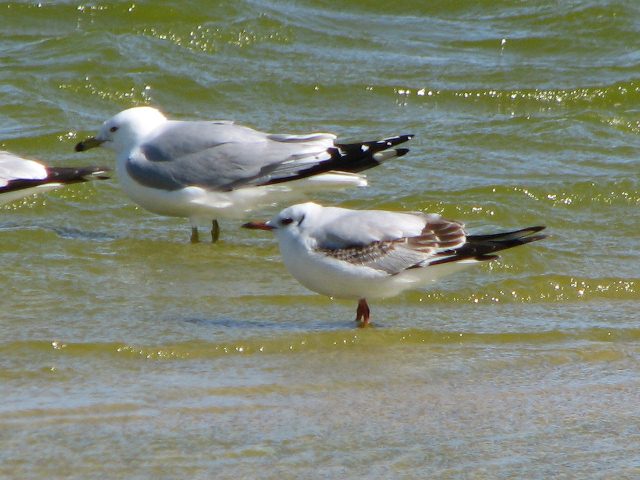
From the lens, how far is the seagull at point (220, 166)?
806cm

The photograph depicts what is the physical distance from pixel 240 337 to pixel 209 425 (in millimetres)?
1222

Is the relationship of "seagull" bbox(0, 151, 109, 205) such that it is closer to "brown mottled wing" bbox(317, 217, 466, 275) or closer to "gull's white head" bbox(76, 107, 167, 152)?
"gull's white head" bbox(76, 107, 167, 152)

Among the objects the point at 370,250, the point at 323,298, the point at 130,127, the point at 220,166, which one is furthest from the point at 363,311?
the point at 130,127

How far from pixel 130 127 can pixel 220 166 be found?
0.63 meters

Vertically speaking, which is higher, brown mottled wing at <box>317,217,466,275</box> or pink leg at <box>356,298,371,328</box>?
brown mottled wing at <box>317,217,466,275</box>

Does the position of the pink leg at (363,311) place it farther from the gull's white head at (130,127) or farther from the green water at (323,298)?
the gull's white head at (130,127)

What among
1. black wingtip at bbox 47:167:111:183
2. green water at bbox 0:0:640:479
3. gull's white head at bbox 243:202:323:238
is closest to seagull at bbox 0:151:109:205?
black wingtip at bbox 47:167:111:183

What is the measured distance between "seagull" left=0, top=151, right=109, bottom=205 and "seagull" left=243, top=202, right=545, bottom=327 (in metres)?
2.55

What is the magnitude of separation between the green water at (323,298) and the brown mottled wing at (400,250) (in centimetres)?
31

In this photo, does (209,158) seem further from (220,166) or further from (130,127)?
(130,127)

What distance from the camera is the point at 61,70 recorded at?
1171cm

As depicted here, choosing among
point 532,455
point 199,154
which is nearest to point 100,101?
point 199,154

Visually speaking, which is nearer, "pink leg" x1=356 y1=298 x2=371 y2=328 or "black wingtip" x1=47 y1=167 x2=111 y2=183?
"pink leg" x1=356 y1=298 x2=371 y2=328

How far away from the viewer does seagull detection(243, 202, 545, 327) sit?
5965mm
